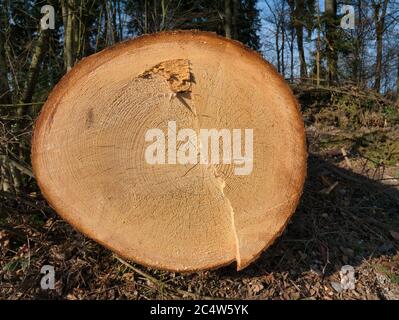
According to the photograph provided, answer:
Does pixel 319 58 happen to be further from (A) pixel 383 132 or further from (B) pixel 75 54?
(B) pixel 75 54

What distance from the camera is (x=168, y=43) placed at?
195cm

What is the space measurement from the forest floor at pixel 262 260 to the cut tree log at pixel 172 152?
0.83 ft

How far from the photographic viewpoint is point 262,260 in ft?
7.64

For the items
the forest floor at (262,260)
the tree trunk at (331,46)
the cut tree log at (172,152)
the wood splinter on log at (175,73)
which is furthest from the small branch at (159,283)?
the tree trunk at (331,46)

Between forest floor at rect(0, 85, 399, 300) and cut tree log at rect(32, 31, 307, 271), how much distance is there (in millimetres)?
254

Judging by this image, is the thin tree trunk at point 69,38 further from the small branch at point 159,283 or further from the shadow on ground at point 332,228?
the shadow on ground at point 332,228

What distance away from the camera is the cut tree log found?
191 cm

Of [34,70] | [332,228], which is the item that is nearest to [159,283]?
[332,228]

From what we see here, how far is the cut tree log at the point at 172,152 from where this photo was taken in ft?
6.26

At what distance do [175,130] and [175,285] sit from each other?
888 mm

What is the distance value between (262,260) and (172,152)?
91 cm

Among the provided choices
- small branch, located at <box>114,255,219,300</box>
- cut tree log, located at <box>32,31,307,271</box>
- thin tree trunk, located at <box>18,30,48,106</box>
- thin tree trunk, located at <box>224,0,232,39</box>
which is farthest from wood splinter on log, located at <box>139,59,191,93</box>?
thin tree trunk, located at <box>224,0,232,39</box>

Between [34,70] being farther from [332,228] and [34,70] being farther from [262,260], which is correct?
[332,228]

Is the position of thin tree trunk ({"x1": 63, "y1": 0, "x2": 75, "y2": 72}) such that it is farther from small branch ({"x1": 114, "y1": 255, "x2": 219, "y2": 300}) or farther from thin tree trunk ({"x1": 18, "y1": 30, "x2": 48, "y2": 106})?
small branch ({"x1": 114, "y1": 255, "x2": 219, "y2": 300})
